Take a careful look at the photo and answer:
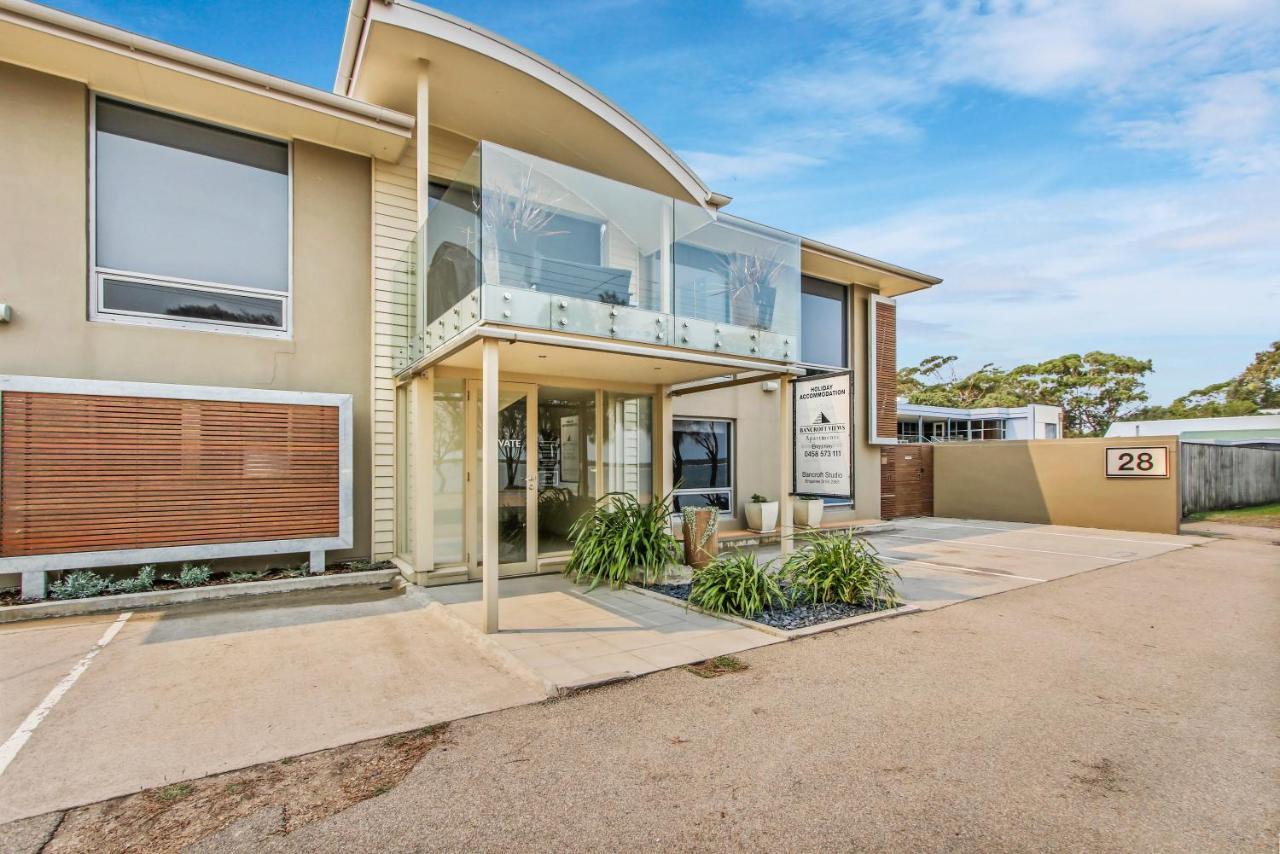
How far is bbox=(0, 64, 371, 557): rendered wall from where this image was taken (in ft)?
19.3

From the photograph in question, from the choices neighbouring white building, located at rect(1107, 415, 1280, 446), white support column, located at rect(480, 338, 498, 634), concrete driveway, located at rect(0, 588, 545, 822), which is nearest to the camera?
concrete driveway, located at rect(0, 588, 545, 822)

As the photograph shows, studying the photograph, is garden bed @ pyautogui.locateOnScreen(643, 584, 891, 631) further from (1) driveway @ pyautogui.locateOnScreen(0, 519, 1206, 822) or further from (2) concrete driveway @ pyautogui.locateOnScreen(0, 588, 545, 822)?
(2) concrete driveway @ pyautogui.locateOnScreen(0, 588, 545, 822)

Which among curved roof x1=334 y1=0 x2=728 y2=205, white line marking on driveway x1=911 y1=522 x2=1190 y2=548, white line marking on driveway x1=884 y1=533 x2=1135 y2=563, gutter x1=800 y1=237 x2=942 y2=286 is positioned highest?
curved roof x1=334 y1=0 x2=728 y2=205

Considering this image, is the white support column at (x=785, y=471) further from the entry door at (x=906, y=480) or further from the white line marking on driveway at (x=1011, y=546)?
the entry door at (x=906, y=480)

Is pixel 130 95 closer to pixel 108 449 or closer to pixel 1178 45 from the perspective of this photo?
pixel 108 449

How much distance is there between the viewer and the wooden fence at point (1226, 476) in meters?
15.0

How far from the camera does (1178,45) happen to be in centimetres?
848

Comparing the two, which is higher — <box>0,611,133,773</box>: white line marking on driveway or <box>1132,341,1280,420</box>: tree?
<box>1132,341,1280,420</box>: tree

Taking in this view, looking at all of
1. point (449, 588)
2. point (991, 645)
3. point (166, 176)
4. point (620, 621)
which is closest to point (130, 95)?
point (166, 176)

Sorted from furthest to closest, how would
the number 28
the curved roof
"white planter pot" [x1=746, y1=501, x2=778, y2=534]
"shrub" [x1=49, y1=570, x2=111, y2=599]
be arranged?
the number 28 → "white planter pot" [x1=746, y1=501, x2=778, y2=534] → the curved roof → "shrub" [x1=49, y1=570, x2=111, y2=599]

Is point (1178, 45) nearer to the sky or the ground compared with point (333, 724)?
nearer to the sky

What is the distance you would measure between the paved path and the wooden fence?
1285 centimetres

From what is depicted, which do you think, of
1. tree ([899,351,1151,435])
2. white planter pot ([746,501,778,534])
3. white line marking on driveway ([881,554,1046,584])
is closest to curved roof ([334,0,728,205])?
white planter pot ([746,501,778,534])

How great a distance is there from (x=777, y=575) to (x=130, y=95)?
826 cm
